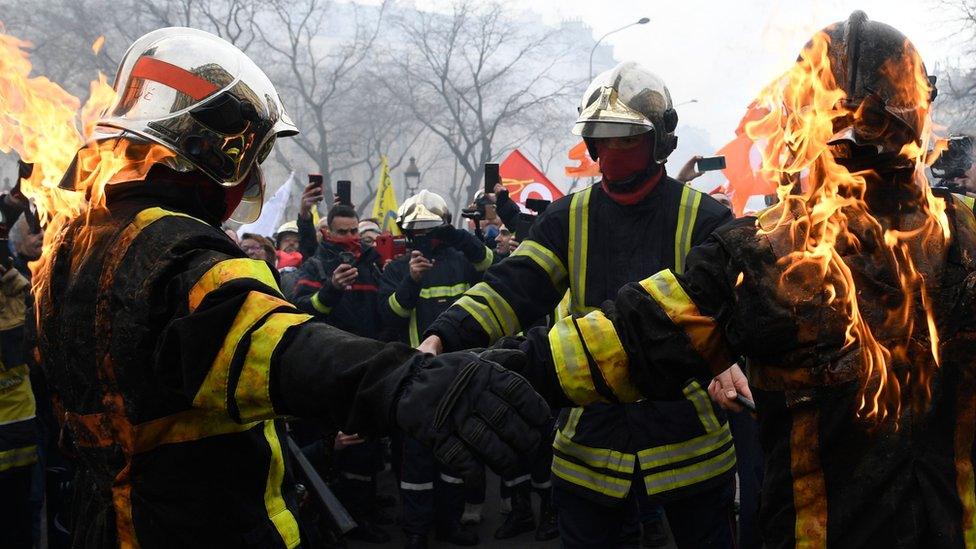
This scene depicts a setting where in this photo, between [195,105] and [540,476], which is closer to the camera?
[195,105]

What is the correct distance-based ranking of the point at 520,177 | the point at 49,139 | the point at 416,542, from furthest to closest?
the point at 520,177 < the point at 416,542 < the point at 49,139

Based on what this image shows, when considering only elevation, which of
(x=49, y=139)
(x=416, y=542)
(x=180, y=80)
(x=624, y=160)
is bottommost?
(x=416, y=542)

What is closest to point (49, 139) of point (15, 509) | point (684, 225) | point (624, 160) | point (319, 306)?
point (624, 160)

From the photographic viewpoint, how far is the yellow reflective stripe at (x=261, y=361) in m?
1.86

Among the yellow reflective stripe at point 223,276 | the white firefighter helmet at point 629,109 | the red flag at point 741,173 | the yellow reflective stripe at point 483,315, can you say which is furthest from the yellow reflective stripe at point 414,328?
the yellow reflective stripe at point 223,276

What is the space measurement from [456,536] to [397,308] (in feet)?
5.65

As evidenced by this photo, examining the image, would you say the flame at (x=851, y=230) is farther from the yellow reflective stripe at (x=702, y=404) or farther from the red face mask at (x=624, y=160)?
the red face mask at (x=624, y=160)

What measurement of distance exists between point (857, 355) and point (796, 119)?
2.06 ft

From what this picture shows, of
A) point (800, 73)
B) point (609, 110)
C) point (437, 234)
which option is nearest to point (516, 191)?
point (437, 234)

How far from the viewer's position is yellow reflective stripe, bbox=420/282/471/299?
23.0ft

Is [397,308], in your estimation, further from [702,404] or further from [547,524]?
[702,404]

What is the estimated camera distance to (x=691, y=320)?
2.25 metres

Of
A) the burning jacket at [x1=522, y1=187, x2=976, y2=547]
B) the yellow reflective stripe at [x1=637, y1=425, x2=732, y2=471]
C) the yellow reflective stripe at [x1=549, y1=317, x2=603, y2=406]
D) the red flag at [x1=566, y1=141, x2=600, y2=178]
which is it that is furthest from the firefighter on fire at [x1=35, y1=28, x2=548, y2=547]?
the red flag at [x1=566, y1=141, x2=600, y2=178]

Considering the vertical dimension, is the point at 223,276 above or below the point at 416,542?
above
